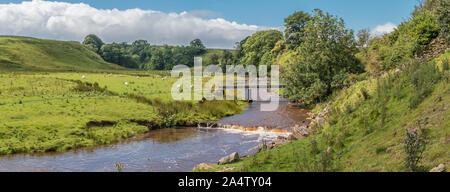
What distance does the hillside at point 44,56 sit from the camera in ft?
310

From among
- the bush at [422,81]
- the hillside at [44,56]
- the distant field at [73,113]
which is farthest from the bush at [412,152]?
the hillside at [44,56]

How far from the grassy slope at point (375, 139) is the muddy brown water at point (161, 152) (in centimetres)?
377

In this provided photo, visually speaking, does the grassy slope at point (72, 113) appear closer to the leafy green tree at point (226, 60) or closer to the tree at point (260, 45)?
the tree at point (260, 45)

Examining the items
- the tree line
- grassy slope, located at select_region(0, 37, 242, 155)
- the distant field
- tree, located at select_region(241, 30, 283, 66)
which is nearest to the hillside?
the tree line

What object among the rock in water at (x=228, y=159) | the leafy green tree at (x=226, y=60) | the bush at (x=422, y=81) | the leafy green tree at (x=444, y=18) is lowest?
the rock in water at (x=228, y=159)

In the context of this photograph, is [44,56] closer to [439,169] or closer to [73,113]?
[73,113]

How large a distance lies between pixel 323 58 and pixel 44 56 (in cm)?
11106

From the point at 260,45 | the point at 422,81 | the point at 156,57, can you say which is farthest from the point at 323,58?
the point at 156,57

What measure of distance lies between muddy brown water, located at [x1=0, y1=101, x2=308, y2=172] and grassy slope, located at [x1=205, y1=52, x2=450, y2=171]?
12.4 ft

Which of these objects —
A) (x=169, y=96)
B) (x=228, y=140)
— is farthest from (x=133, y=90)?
(x=228, y=140)

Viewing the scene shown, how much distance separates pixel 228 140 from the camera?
80.1 feet

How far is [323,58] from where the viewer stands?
35.9 m

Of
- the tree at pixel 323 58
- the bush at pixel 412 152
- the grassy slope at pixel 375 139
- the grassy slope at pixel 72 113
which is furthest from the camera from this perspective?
the tree at pixel 323 58
